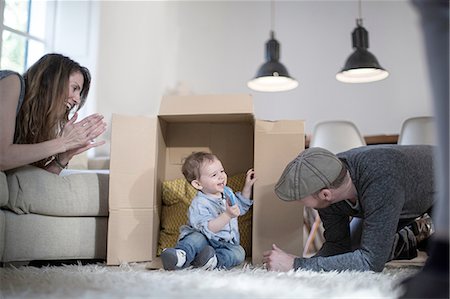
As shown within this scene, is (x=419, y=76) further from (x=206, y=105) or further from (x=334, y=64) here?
(x=206, y=105)

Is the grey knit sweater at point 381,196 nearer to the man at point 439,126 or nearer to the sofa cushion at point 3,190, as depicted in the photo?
the man at point 439,126

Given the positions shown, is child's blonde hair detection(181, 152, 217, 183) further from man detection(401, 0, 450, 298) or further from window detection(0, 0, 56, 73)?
window detection(0, 0, 56, 73)

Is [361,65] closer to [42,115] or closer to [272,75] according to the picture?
[272,75]

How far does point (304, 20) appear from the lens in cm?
354

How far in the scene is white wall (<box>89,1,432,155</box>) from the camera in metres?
3.29

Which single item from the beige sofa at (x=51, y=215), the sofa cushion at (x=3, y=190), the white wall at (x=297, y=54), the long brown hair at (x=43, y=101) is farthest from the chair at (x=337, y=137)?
the sofa cushion at (x=3, y=190)

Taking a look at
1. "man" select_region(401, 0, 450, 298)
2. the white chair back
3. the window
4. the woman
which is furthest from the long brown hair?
the white chair back

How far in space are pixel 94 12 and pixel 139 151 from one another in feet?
5.06

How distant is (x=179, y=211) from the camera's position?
→ 1.60 meters

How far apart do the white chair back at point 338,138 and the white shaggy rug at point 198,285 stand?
149 centimetres

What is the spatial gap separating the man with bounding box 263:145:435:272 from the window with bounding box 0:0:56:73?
1657 mm

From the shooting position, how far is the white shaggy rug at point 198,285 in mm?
837

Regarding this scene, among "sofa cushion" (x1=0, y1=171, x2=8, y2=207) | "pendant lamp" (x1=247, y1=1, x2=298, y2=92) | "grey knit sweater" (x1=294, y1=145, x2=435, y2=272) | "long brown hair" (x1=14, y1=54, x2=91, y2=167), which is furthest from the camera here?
"pendant lamp" (x1=247, y1=1, x2=298, y2=92)

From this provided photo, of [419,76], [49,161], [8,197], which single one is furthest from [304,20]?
[8,197]
